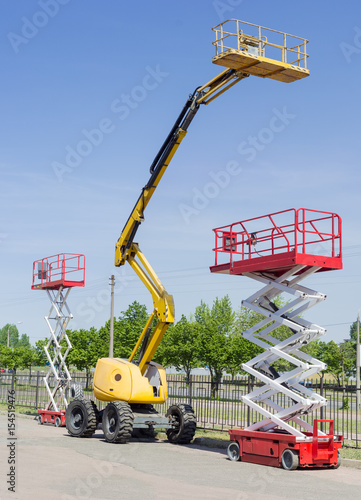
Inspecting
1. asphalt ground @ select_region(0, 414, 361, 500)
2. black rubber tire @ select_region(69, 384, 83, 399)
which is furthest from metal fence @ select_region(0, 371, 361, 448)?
asphalt ground @ select_region(0, 414, 361, 500)

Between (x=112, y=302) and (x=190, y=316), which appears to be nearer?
(x=112, y=302)

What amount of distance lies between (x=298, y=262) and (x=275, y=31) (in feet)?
17.9

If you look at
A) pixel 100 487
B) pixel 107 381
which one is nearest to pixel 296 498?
pixel 100 487

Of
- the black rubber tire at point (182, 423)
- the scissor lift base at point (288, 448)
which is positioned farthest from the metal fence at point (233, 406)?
the scissor lift base at point (288, 448)

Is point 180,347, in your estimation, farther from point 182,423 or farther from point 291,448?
point 291,448

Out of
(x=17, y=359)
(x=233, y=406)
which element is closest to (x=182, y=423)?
(x=233, y=406)

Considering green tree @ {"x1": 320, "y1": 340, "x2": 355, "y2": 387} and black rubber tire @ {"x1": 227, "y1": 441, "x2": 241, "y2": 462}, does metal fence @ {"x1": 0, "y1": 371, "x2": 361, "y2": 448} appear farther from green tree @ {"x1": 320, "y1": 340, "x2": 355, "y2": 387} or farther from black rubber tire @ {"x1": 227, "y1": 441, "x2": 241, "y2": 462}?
green tree @ {"x1": 320, "y1": 340, "x2": 355, "y2": 387}

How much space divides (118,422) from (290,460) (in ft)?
17.3

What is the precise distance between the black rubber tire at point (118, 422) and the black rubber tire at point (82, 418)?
0.99 meters

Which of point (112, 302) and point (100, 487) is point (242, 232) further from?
point (112, 302)

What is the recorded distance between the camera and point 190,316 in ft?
257

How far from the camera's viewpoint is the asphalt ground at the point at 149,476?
1067 cm

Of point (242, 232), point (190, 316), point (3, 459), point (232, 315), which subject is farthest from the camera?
point (190, 316)

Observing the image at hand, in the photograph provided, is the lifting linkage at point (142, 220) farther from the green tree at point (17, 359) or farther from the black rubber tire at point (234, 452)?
the green tree at point (17, 359)
